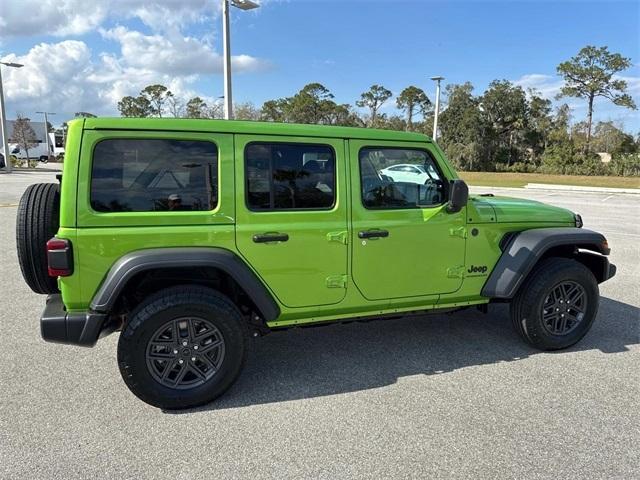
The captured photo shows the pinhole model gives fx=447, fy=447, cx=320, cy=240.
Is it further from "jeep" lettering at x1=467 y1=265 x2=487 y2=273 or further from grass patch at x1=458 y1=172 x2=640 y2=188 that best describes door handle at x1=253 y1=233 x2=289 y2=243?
grass patch at x1=458 y1=172 x2=640 y2=188

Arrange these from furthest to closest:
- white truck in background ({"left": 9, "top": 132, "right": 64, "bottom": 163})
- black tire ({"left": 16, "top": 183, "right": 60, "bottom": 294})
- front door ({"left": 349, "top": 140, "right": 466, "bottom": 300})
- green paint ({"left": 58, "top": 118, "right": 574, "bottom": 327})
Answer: white truck in background ({"left": 9, "top": 132, "right": 64, "bottom": 163}), front door ({"left": 349, "top": 140, "right": 466, "bottom": 300}), black tire ({"left": 16, "top": 183, "right": 60, "bottom": 294}), green paint ({"left": 58, "top": 118, "right": 574, "bottom": 327})

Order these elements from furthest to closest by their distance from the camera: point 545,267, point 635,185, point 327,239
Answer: point 635,185, point 545,267, point 327,239

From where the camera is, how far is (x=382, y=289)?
3457 mm

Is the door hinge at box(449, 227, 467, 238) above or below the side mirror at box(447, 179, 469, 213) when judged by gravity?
below

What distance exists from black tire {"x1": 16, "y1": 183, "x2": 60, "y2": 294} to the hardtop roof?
691mm

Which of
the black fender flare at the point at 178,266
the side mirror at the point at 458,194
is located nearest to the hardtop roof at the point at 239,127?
the side mirror at the point at 458,194

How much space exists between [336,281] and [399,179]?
3.15ft

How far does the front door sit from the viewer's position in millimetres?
3332

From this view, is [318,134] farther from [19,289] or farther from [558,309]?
[19,289]

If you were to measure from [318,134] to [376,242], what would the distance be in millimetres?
902

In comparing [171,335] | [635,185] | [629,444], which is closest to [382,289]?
[171,335]

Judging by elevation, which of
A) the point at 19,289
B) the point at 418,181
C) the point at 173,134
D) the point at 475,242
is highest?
the point at 173,134

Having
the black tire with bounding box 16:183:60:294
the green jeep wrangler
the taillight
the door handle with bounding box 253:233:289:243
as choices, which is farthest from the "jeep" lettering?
the black tire with bounding box 16:183:60:294

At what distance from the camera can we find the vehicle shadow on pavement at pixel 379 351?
3.28m
